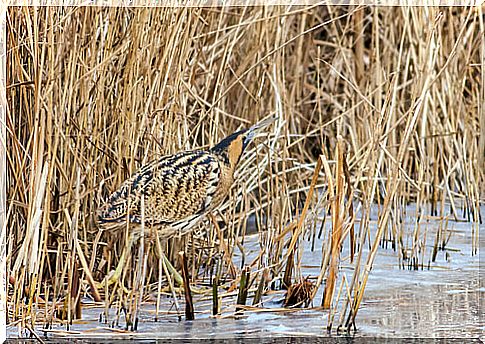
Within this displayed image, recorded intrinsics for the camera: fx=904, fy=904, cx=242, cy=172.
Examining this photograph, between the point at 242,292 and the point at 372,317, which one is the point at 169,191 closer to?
the point at 242,292

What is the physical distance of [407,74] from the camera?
2236mm

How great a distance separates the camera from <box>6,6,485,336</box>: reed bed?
183 cm

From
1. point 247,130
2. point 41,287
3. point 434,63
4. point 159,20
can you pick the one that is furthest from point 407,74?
point 41,287

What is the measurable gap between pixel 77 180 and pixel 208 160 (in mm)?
272

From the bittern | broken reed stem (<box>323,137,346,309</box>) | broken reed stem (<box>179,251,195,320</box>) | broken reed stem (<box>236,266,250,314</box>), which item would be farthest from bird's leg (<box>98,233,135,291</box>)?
broken reed stem (<box>323,137,346,309</box>)

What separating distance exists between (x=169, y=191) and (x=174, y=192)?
11 mm

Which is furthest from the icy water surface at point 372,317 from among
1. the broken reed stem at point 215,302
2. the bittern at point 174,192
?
the bittern at point 174,192

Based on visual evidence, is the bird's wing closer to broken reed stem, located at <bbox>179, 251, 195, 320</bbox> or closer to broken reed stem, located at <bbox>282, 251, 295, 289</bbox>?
broken reed stem, located at <bbox>179, 251, 195, 320</bbox>

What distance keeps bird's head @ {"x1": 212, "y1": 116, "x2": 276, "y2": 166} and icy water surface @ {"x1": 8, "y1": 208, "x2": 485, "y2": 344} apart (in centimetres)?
17

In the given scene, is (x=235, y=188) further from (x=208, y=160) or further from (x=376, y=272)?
(x=376, y=272)

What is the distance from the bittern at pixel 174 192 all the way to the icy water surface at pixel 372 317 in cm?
12

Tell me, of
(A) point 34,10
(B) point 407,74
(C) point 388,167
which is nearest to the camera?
(A) point 34,10

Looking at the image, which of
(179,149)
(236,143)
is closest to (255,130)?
(236,143)

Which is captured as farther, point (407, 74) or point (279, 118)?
point (407, 74)
